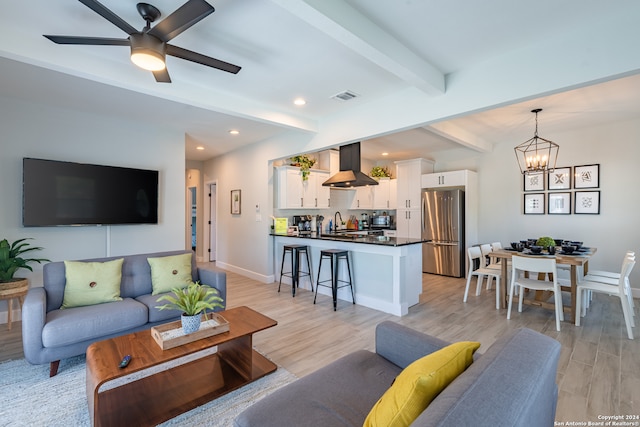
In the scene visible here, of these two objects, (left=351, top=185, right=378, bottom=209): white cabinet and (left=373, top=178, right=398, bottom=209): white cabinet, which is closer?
(left=373, top=178, right=398, bottom=209): white cabinet

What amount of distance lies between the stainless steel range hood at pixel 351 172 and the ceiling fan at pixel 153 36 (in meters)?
2.83

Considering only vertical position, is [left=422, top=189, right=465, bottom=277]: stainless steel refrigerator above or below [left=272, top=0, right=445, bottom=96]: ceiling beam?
below

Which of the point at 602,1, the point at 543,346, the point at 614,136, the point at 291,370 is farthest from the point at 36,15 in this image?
the point at 614,136

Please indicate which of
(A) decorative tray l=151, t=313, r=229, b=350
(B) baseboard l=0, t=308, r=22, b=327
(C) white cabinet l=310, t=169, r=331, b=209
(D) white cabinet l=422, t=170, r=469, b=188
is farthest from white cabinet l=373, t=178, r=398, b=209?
(B) baseboard l=0, t=308, r=22, b=327

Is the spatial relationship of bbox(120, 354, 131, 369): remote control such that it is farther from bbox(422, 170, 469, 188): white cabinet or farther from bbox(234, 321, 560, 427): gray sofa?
bbox(422, 170, 469, 188): white cabinet

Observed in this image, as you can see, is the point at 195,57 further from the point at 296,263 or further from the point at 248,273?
the point at 248,273

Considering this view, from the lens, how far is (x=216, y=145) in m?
5.96

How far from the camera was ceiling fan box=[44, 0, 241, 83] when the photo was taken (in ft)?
5.81

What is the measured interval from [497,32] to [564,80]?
642mm

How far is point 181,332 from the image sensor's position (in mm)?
2100

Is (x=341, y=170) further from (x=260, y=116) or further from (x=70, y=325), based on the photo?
(x=70, y=325)

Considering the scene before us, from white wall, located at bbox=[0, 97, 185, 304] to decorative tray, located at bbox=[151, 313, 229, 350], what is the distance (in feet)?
9.31

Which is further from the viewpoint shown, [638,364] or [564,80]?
[638,364]

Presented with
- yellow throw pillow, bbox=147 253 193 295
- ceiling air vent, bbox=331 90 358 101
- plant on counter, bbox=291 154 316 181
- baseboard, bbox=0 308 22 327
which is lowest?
baseboard, bbox=0 308 22 327
